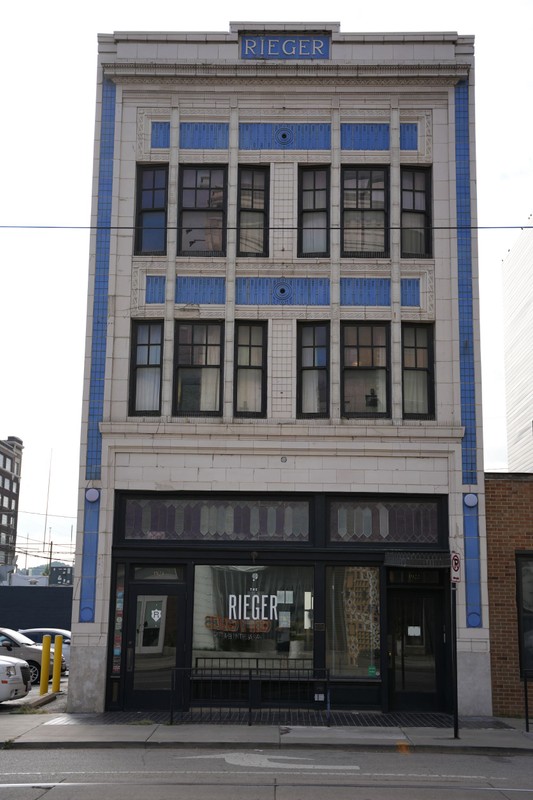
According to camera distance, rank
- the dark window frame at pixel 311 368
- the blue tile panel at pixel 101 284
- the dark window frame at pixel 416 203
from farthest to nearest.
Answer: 1. the dark window frame at pixel 416 203
2. the dark window frame at pixel 311 368
3. the blue tile panel at pixel 101 284

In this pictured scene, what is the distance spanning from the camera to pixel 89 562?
18.5 meters

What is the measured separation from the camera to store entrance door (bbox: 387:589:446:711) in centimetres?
1834

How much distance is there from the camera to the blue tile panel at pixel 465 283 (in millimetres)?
18844

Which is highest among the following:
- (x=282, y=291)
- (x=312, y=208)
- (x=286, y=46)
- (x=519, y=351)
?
(x=519, y=351)

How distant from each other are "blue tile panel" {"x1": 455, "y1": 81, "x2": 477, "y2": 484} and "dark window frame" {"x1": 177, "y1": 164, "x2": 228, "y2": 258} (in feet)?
15.9

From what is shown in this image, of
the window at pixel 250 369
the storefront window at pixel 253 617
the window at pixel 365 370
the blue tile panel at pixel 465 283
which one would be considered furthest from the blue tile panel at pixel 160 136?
the storefront window at pixel 253 617

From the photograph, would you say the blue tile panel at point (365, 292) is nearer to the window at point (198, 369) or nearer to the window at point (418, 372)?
the window at point (418, 372)

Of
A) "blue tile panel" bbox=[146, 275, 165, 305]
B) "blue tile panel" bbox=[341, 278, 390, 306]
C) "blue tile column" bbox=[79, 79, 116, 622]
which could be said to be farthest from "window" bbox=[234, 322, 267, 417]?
"blue tile column" bbox=[79, 79, 116, 622]

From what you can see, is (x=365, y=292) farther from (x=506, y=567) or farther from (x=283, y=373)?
(x=506, y=567)

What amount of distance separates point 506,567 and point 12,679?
393 inches

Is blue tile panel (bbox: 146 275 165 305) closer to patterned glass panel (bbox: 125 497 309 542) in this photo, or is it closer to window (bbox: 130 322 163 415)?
window (bbox: 130 322 163 415)

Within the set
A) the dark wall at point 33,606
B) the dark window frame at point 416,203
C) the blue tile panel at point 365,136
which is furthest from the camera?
the dark wall at point 33,606

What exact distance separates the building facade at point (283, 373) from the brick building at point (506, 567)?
35 cm

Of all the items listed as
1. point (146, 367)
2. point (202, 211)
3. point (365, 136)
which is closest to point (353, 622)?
point (146, 367)
